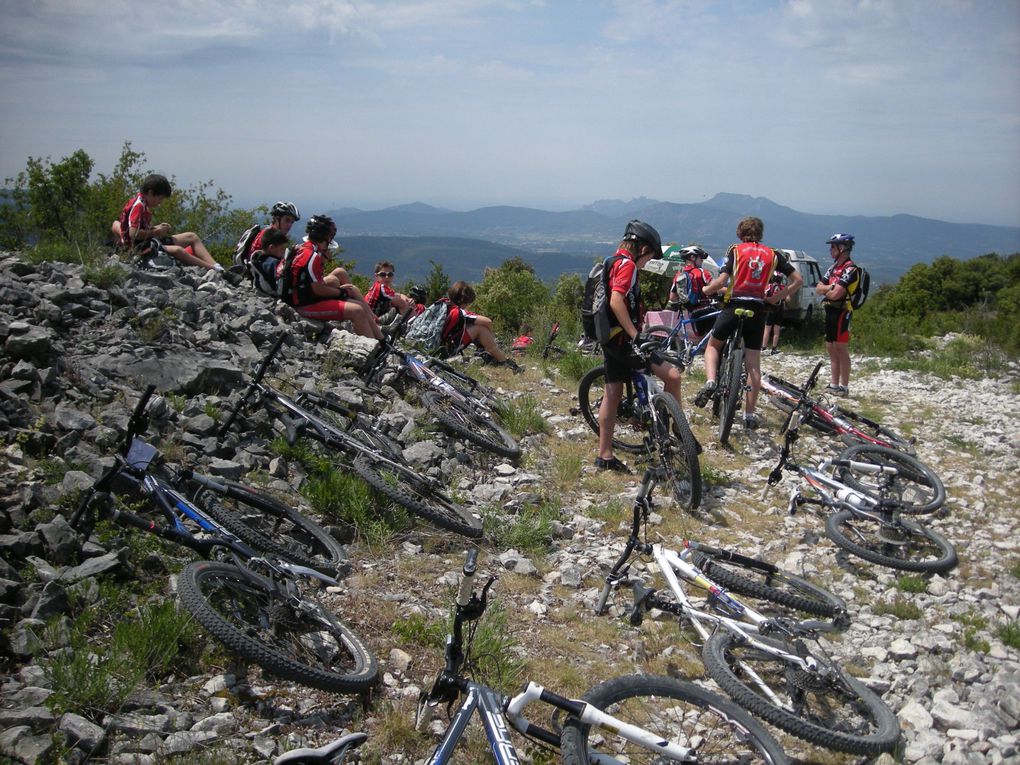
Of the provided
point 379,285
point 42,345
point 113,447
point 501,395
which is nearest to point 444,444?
point 501,395

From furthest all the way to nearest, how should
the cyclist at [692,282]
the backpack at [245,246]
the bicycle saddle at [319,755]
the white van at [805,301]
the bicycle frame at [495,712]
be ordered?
the white van at [805,301] < the cyclist at [692,282] < the backpack at [245,246] < the bicycle frame at [495,712] < the bicycle saddle at [319,755]

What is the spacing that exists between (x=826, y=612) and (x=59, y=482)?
203 inches

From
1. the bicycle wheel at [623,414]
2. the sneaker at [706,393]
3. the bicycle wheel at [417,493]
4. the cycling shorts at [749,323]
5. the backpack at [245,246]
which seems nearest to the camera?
the bicycle wheel at [417,493]

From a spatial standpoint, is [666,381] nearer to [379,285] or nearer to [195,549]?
[195,549]

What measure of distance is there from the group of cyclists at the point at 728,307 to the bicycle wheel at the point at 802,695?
315 cm

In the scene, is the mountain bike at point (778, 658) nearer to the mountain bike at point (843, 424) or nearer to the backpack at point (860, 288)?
the mountain bike at point (843, 424)

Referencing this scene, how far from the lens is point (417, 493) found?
5562 mm

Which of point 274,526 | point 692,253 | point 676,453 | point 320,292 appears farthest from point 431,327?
point 274,526

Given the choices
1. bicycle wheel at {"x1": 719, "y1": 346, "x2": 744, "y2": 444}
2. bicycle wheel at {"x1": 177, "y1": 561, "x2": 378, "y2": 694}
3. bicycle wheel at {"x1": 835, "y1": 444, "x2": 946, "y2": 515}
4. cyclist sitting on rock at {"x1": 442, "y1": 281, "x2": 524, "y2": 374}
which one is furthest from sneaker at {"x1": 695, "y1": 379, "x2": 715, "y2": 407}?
bicycle wheel at {"x1": 177, "y1": 561, "x2": 378, "y2": 694}

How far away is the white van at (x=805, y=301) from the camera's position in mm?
17781

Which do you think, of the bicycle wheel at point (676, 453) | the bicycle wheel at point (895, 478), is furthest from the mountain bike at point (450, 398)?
the bicycle wheel at point (895, 478)

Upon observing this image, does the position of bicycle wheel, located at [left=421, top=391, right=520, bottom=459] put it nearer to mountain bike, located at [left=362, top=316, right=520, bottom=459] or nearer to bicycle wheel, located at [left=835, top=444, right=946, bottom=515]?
mountain bike, located at [left=362, top=316, right=520, bottom=459]

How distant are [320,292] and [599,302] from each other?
14.1 ft

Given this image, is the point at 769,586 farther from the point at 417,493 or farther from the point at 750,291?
the point at 750,291
